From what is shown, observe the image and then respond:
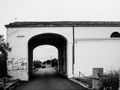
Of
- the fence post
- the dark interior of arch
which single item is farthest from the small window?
the fence post

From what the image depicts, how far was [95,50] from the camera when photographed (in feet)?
84.8

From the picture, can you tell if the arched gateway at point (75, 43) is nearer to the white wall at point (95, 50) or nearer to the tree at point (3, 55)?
the white wall at point (95, 50)

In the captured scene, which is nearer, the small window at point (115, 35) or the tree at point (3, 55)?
the tree at point (3, 55)

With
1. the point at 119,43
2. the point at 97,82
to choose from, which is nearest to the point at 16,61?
the point at 119,43

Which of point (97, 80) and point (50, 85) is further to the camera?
point (50, 85)

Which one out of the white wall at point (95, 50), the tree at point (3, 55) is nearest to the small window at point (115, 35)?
the white wall at point (95, 50)

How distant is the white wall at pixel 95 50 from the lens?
25.6m

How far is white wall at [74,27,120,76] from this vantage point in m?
25.6

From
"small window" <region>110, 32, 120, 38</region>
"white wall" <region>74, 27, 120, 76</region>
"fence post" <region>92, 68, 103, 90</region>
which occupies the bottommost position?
"fence post" <region>92, 68, 103, 90</region>

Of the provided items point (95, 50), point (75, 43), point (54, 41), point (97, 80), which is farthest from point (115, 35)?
point (97, 80)

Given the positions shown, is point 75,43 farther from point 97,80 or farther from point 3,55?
point 97,80

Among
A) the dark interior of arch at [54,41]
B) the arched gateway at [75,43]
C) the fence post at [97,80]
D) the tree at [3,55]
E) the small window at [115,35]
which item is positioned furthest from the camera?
the dark interior of arch at [54,41]

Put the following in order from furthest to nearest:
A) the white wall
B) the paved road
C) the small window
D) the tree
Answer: the small window < the white wall < the tree < the paved road

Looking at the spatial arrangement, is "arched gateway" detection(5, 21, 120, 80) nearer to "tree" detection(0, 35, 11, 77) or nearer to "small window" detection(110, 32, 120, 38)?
"small window" detection(110, 32, 120, 38)
